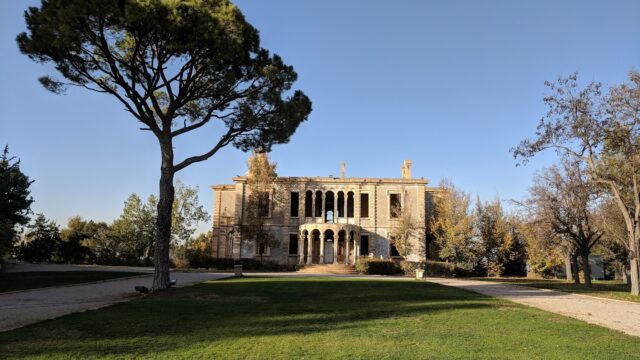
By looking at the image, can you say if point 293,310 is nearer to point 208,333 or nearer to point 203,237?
point 208,333

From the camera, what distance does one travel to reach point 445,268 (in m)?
34.4

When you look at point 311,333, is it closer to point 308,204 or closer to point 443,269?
point 443,269

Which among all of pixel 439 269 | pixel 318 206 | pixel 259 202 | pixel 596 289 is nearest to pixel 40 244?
pixel 259 202

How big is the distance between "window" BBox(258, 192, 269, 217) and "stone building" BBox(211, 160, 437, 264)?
319mm

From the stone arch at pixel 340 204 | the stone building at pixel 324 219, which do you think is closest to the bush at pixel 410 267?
the stone building at pixel 324 219

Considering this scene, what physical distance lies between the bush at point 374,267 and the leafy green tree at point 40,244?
23695 mm

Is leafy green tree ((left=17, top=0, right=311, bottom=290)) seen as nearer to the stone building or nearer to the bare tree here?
the bare tree

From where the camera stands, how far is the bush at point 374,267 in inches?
1342

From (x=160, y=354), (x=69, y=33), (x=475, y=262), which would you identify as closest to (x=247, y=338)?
(x=160, y=354)

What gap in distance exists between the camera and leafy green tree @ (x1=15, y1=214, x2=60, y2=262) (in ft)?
119

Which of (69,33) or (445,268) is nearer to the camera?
(69,33)

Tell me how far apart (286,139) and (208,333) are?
1167 cm

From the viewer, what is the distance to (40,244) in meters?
Answer: 36.1

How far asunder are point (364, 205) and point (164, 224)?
29220mm
